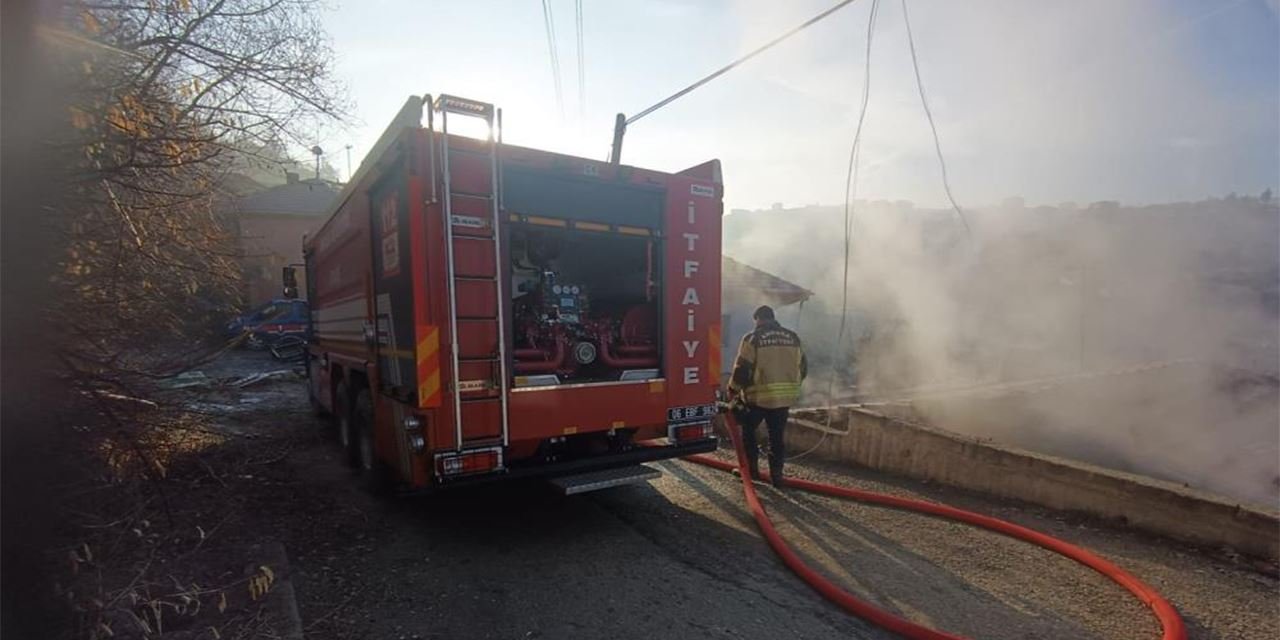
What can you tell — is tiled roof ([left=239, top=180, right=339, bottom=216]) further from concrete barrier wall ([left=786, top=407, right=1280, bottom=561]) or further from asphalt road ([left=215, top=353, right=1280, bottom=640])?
concrete barrier wall ([left=786, top=407, right=1280, bottom=561])

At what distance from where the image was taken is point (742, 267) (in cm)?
1709

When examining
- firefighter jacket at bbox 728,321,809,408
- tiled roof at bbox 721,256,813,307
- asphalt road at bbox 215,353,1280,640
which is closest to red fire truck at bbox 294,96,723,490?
asphalt road at bbox 215,353,1280,640

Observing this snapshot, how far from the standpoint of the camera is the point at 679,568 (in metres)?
3.92

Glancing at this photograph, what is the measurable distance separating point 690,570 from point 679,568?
76 mm

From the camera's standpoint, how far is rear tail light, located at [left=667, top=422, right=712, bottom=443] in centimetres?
484

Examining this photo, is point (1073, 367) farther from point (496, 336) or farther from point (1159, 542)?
point (496, 336)

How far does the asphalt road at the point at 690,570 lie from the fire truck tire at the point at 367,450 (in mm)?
185

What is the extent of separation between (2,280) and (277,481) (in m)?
4.63

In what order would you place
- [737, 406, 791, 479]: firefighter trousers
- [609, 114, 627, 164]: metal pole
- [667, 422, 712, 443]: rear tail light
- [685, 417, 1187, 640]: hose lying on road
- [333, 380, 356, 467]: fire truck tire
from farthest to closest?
[609, 114, 627, 164]: metal pole, [333, 380, 356, 467]: fire truck tire, [737, 406, 791, 479]: firefighter trousers, [667, 422, 712, 443]: rear tail light, [685, 417, 1187, 640]: hose lying on road

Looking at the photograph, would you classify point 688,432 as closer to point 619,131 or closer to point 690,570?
point 690,570

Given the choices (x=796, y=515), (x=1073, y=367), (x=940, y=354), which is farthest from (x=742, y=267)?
(x=796, y=515)

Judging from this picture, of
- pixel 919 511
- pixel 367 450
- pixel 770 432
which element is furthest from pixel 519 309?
pixel 919 511

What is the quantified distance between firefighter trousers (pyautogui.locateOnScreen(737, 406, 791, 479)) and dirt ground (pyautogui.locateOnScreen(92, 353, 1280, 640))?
35cm

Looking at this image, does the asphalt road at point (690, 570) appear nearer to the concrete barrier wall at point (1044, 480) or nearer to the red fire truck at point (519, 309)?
the concrete barrier wall at point (1044, 480)
